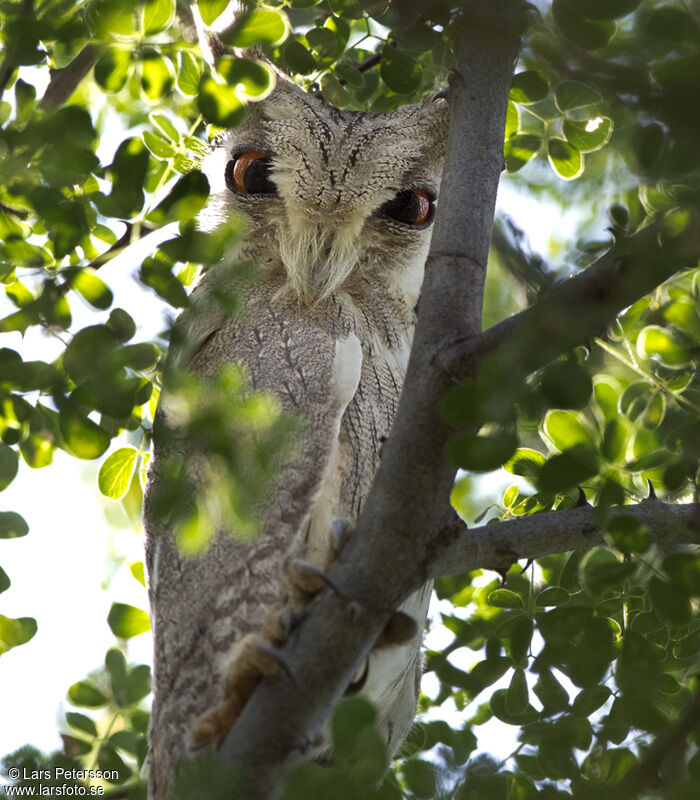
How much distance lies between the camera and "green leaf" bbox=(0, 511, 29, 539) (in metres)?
1.81

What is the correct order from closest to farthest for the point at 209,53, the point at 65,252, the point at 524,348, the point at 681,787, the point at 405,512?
the point at 681,787 → the point at 524,348 → the point at 405,512 → the point at 65,252 → the point at 209,53

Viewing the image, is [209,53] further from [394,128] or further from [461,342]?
[461,342]

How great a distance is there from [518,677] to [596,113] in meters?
1.26

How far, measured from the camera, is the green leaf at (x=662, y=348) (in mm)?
1638

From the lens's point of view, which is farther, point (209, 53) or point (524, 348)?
point (209, 53)

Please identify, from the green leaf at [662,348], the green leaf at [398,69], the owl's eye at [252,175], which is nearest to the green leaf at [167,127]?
the owl's eye at [252,175]

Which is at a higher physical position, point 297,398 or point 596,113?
point 596,113

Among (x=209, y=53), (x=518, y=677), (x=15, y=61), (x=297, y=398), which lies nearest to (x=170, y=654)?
(x=297, y=398)

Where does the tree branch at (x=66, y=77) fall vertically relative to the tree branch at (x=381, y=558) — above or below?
above

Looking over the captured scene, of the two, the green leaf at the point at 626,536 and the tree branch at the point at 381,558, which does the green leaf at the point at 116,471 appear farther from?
the green leaf at the point at 626,536

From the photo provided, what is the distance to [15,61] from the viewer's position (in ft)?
5.03

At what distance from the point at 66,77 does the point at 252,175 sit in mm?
691

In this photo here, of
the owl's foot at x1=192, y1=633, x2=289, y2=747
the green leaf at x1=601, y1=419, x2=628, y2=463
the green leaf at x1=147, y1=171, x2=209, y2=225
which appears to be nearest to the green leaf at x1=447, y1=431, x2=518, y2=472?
the green leaf at x1=601, y1=419, x2=628, y2=463

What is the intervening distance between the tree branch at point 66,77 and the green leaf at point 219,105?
950mm
